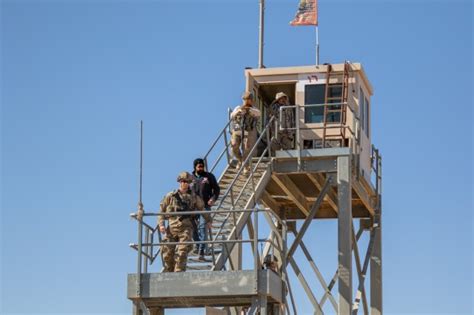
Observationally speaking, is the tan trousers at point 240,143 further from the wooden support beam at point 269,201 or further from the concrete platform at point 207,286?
the concrete platform at point 207,286

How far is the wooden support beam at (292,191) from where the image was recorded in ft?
139

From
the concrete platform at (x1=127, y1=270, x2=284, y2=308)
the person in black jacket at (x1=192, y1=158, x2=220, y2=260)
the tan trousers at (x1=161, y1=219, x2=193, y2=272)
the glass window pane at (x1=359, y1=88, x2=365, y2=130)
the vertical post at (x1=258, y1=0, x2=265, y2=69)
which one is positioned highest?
the vertical post at (x1=258, y1=0, x2=265, y2=69)

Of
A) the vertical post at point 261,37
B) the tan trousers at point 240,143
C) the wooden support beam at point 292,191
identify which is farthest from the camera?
the vertical post at point 261,37

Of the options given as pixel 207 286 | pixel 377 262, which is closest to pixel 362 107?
pixel 377 262

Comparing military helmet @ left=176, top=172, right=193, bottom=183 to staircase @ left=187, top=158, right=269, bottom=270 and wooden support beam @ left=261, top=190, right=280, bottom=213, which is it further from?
wooden support beam @ left=261, top=190, right=280, bottom=213

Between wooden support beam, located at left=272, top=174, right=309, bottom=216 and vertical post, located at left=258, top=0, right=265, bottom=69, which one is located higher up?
vertical post, located at left=258, top=0, right=265, bottom=69

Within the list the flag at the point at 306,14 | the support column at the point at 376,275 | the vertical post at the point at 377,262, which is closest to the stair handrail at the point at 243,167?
the flag at the point at 306,14

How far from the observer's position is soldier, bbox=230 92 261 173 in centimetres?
4006

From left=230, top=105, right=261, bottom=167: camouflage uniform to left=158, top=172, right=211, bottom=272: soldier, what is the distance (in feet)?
18.2

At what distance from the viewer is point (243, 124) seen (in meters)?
40.1

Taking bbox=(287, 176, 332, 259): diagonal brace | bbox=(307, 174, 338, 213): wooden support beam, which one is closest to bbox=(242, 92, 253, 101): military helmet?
bbox=(307, 174, 338, 213): wooden support beam

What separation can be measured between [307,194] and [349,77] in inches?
171

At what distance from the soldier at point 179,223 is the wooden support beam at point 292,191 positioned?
6778 mm

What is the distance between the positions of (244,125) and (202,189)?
4.68m
